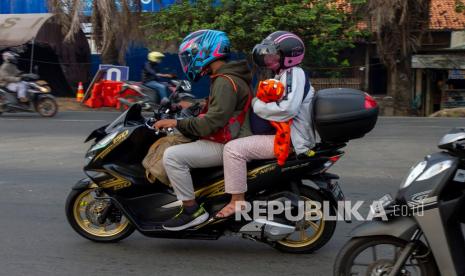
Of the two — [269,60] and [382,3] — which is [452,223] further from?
[382,3]

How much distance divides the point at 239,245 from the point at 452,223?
2145 millimetres

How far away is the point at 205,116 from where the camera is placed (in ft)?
15.4

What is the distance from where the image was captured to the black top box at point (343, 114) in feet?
14.9

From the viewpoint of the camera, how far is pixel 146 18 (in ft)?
77.0

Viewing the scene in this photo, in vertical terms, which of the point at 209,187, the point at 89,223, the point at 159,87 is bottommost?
the point at 89,223

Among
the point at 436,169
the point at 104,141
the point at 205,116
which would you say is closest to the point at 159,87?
the point at 104,141

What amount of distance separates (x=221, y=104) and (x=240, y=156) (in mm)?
398

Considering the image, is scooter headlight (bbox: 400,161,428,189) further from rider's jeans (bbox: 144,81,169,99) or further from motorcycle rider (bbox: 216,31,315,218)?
rider's jeans (bbox: 144,81,169,99)

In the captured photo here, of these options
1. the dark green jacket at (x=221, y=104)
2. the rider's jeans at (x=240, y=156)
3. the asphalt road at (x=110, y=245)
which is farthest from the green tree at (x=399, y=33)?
the rider's jeans at (x=240, y=156)

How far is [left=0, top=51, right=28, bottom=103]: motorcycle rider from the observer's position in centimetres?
1612

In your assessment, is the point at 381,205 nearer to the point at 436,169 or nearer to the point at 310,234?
the point at 436,169

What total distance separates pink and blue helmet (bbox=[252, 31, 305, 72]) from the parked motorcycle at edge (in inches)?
13.3

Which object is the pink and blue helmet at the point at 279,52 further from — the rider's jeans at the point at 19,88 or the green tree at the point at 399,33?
the green tree at the point at 399,33

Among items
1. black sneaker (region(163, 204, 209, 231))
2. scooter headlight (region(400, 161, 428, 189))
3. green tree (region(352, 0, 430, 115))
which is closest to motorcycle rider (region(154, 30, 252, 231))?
black sneaker (region(163, 204, 209, 231))
